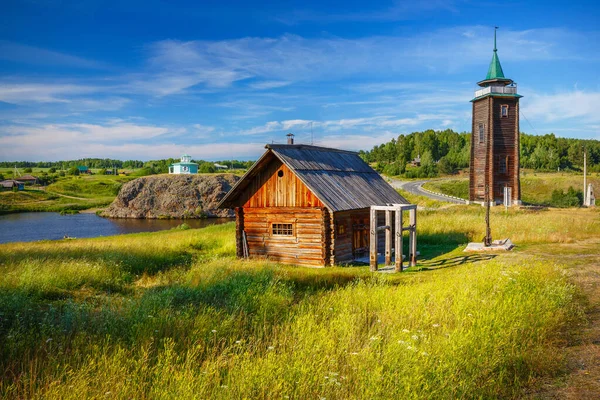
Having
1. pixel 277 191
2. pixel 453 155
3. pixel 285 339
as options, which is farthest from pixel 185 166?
pixel 285 339

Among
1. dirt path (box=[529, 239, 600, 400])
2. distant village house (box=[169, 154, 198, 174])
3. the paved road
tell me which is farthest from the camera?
distant village house (box=[169, 154, 198, 174])

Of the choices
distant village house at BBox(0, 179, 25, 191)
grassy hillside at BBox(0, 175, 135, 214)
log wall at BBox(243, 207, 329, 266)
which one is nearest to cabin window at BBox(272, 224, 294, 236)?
log wall at BBox(243, 207, 329, 266)

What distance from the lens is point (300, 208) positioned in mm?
19531

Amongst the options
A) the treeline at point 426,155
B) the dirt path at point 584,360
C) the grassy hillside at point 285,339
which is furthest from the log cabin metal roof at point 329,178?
the treeline at point 426,155

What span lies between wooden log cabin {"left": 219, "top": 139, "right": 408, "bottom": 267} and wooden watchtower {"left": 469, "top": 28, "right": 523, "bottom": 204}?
27971mm

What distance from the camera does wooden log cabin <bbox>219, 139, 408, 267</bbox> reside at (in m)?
19.0

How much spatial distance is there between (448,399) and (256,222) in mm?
16359

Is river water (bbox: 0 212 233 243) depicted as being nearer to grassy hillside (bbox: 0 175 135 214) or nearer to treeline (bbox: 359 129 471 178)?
grassy hillside (bbox: 0 175 135 214)

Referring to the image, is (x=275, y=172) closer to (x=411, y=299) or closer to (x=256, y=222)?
Result: (x=256, y=222)

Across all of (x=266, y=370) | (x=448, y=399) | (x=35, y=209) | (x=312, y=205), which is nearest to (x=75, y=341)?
(x=266, y=370)

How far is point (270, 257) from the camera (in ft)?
67.8

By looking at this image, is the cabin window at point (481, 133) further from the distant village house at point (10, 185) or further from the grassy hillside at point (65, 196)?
the distant village house at point (10, 185)

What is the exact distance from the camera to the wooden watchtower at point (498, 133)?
146 feet

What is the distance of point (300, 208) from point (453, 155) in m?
109
